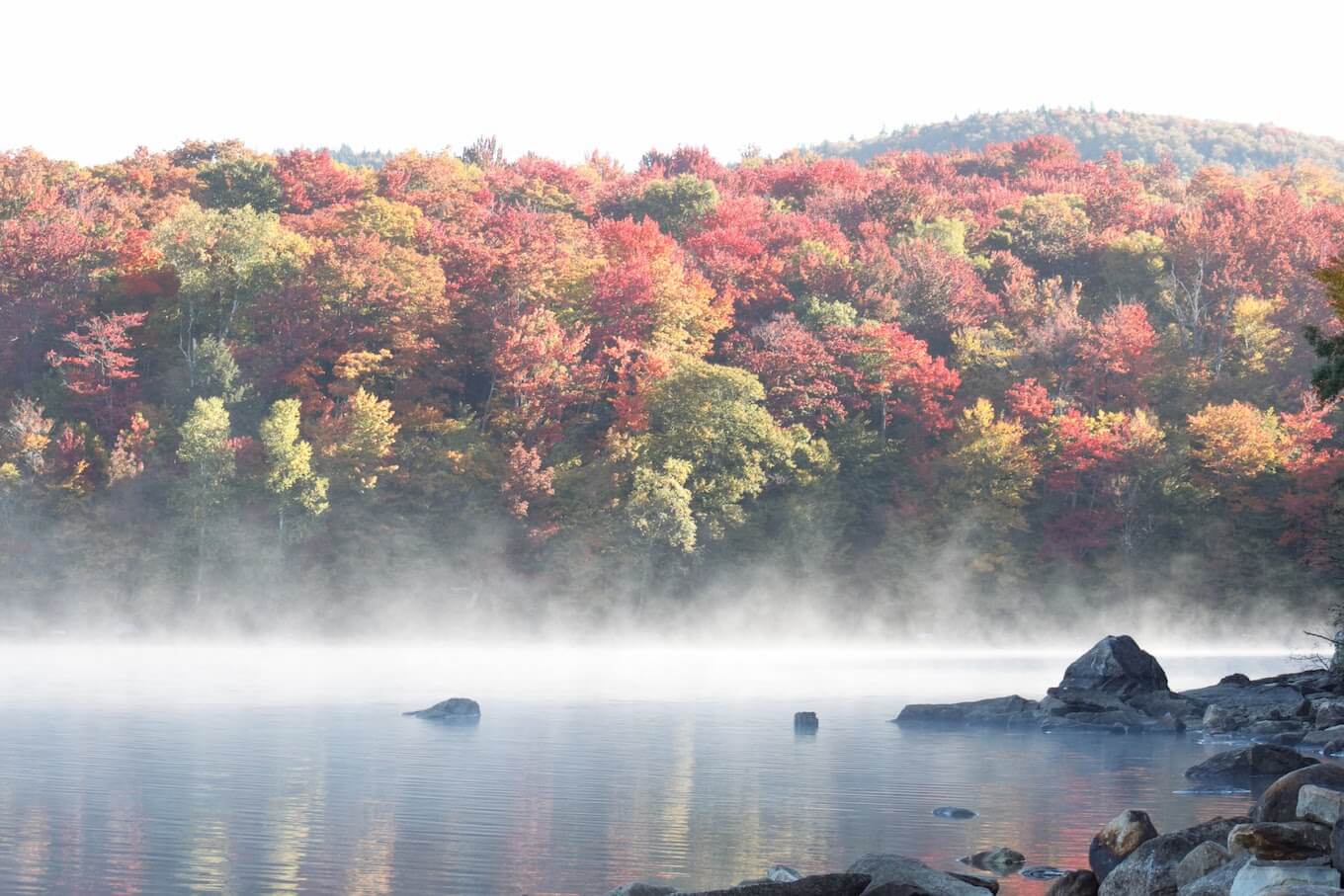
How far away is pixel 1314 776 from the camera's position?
16.7 m

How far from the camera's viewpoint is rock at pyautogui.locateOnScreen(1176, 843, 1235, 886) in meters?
14.0

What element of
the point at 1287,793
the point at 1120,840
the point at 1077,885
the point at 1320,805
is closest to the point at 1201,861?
the point at 1077,885

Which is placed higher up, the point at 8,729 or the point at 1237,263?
the point at 1237,263

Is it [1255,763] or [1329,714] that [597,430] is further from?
[1255,763]

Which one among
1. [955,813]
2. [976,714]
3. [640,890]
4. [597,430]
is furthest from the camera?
[597,430]

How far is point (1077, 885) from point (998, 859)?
248cm

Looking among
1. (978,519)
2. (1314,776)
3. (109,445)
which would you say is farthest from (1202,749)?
(109,445)

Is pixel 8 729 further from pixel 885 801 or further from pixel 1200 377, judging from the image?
pixel 1200 377

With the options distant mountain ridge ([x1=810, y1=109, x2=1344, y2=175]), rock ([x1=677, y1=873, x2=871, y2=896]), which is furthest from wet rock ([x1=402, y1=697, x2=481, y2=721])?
distant mountain ridge ([x1=810, y1=109, x2=1344, y2=175])

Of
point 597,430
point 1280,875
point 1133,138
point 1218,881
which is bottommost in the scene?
point 1218,881

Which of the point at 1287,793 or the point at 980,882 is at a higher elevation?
the point at 1287,793

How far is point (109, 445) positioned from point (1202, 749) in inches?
1919

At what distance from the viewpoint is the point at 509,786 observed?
76.7ft

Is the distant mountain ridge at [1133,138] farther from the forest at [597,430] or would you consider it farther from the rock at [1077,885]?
the rock at [1077,885]
